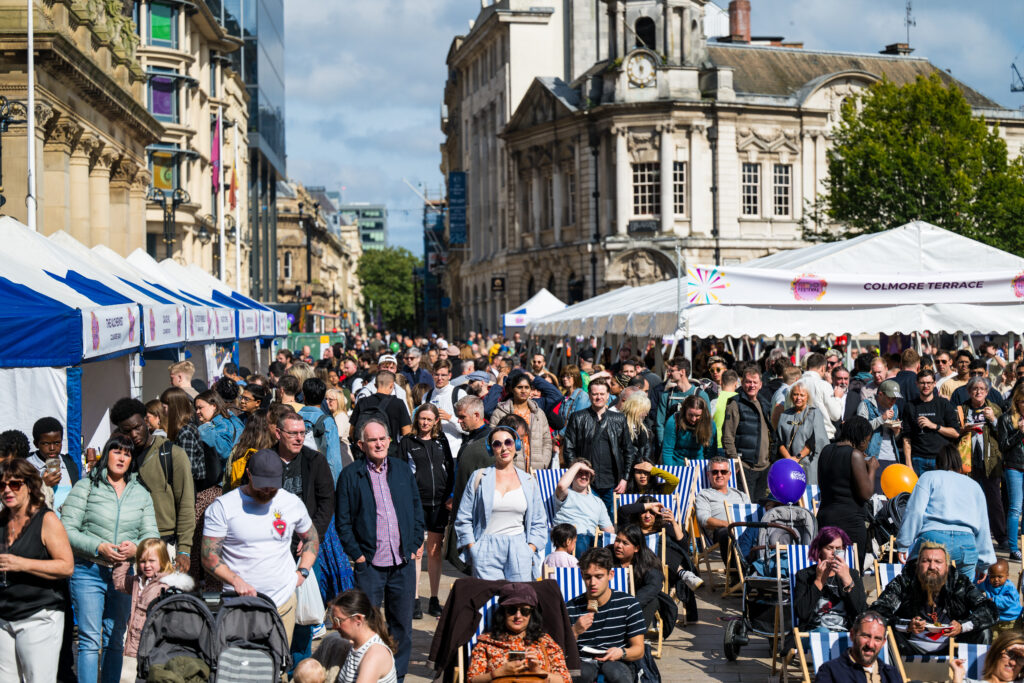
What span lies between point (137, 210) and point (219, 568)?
33.3m

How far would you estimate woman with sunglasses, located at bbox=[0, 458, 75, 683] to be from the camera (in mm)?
6871

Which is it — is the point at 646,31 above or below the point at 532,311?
above

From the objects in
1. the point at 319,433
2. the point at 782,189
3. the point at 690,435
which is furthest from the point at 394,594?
the point at 782,189

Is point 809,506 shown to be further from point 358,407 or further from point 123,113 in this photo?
point 123,113

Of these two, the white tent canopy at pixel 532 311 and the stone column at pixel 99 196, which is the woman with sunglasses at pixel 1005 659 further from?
the white tent canopy at pixel 532 311

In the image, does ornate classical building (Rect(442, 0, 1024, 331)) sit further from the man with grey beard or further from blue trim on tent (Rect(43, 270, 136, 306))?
the man with grey beard

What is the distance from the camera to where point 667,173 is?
58594 millimetres

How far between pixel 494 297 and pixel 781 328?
55661mm

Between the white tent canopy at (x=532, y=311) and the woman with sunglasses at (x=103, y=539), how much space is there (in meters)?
29.7

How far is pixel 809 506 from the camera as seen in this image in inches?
453

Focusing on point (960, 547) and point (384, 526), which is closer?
point (384, 526)

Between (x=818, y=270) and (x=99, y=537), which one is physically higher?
(x=818, y=270)

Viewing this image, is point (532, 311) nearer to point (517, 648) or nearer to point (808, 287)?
point (808, 287)

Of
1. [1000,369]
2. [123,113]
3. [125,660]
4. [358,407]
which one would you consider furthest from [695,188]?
[125,660]
